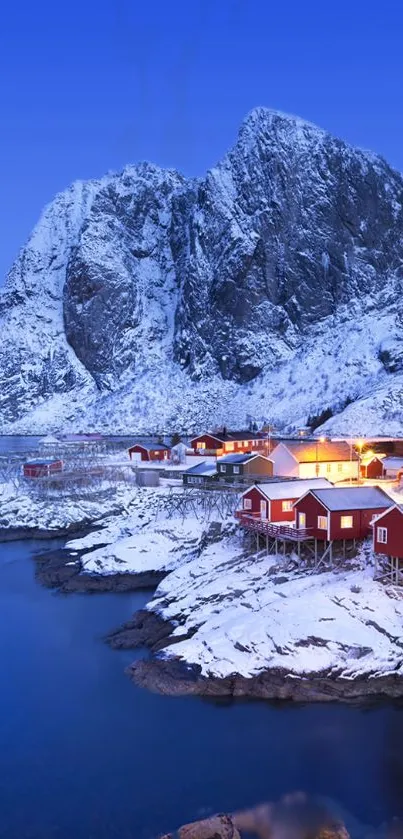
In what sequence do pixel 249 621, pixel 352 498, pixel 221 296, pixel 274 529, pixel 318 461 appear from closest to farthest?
pixel 249 621
pixel 352 498
pixel 274 529
pixel 318 461
pixel 221 296

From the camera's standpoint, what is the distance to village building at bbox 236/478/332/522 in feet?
131

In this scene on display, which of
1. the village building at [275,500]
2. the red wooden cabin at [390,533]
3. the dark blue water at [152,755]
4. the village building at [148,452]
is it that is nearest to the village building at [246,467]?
the village building at [275,500]

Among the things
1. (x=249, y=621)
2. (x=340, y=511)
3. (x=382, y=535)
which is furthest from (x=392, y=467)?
(x=249, y=621)

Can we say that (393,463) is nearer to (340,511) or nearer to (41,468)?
(340,511)

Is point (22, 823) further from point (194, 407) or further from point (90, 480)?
point (194, 407)

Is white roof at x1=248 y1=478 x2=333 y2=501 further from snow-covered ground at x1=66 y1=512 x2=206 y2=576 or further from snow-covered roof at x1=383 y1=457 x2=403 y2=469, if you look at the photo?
snow-covered roof at x1=383 y1=457 x2=403 y2=469

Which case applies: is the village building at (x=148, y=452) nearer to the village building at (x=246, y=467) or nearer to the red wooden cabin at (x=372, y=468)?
the village building at (x=246, y=467)

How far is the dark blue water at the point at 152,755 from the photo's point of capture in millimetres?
19438

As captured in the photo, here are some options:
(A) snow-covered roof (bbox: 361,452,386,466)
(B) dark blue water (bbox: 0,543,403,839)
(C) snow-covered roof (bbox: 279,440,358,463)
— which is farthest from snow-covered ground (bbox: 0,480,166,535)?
A: (B) dark blue water (bbox: 0,543,403,839)

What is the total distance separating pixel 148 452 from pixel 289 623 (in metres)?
52.6

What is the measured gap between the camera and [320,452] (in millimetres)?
54812

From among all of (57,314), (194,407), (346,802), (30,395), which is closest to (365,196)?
(194,407)

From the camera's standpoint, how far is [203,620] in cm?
3006

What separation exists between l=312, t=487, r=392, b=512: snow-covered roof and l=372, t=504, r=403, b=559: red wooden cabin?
2707mm
